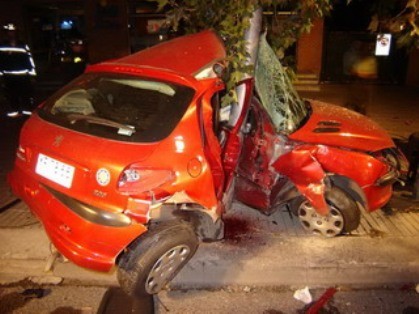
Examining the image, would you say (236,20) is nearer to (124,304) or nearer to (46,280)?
(124,304)

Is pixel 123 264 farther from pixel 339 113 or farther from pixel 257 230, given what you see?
pixel 339 113

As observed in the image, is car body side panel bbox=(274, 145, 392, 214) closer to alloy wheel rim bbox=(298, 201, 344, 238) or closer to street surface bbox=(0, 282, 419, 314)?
A: alloy wheel rim bbox=(298, 201, 344, 238)

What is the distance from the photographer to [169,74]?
3.09 m

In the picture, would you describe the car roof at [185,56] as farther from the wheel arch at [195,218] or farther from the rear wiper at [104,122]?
the wheel arch at [195,218]

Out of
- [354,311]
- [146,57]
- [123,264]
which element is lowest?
[354,311]

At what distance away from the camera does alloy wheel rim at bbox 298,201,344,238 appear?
3.94m

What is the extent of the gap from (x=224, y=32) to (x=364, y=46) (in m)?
10.7

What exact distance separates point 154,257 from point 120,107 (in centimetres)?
119

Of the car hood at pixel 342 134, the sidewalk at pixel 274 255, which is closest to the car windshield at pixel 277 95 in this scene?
the car hood at pixel 342 134

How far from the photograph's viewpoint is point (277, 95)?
13.6 feet

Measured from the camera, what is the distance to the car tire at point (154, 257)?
9.46 ft

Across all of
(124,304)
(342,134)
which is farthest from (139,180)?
(342,134)

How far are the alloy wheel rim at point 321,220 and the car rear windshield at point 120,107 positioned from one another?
1821mm

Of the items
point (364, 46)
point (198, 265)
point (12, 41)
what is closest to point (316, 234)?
point (198, 265)
